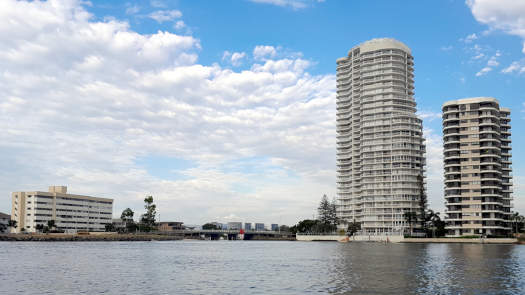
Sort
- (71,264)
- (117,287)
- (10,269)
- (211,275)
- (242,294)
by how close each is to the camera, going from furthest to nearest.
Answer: (71,264) < (10,269) < (211,275) < (117,287) < (242,294)

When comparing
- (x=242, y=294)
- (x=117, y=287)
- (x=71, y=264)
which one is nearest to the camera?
(x=242, y=294)

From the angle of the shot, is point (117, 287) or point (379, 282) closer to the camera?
point (117, 287)

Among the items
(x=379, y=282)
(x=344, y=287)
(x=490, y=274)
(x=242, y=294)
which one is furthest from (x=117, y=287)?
(x=490, y=274)

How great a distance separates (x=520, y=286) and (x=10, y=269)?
6752 cm

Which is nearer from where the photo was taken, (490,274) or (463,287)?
(463,287)

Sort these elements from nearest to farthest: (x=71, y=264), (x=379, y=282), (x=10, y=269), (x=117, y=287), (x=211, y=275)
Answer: (x=117, y=287) → (x=379, y=282) → (x=211, y=275) → (x=10, y=269) → (x=71, y=264)

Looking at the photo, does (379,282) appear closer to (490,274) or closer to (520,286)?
(520,286)

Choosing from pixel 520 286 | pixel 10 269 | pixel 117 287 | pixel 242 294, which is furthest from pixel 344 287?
pixel 10 269

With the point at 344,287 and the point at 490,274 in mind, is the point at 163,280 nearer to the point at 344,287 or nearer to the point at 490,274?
the point at 344,287

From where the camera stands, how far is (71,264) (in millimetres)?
90688

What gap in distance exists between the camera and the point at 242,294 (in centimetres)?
5453

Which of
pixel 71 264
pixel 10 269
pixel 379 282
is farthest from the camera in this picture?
pixel 71 264

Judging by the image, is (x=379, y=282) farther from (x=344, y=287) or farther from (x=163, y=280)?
(x=163, y=280)

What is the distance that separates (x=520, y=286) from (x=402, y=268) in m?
24.1
